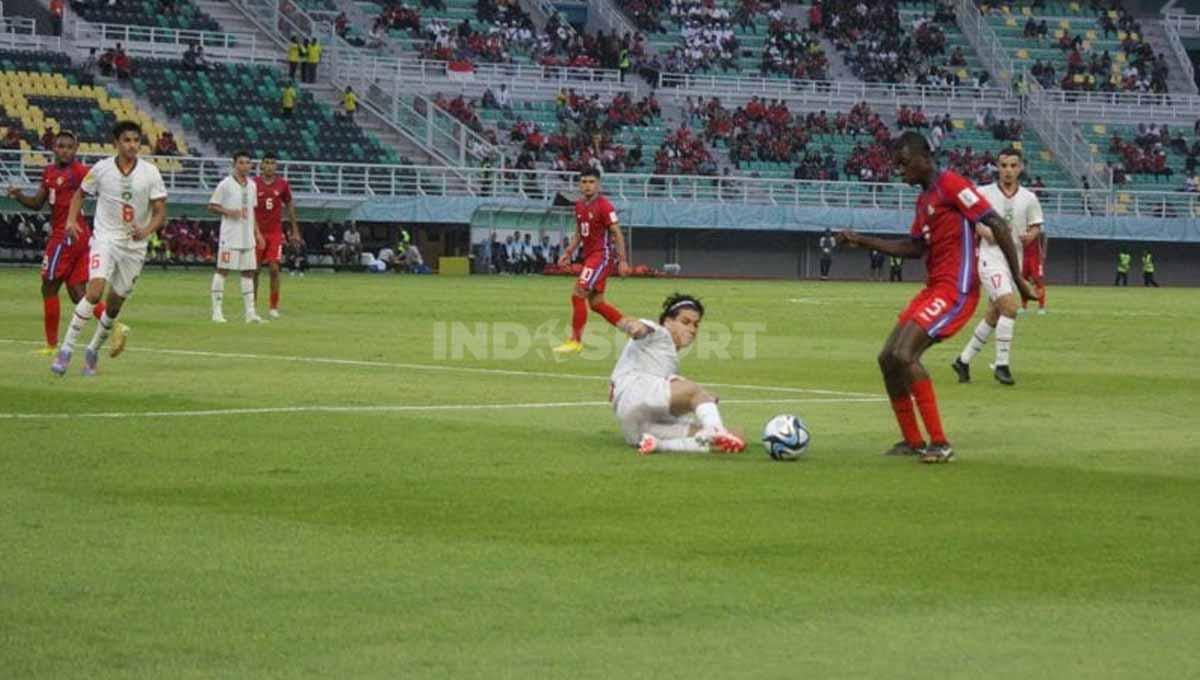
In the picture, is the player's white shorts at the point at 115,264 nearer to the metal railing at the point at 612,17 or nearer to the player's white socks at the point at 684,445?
the player's white socks at the point at 684,445

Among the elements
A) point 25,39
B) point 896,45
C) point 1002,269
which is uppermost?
point 896,45

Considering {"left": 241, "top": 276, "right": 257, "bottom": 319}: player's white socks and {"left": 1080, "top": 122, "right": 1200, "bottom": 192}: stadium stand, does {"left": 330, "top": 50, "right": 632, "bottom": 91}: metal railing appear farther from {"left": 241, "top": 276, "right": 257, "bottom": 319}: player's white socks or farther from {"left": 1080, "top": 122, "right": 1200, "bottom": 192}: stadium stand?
{"left": 241, "top": 276, "right": 257, "bottom": 319}: player's white socks

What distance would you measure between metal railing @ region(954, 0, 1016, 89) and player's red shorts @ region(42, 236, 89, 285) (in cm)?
6862

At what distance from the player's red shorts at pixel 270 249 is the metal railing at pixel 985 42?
58219 millimetres

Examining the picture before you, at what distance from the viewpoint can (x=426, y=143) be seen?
74.3 meters

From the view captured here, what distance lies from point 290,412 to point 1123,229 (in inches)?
2627

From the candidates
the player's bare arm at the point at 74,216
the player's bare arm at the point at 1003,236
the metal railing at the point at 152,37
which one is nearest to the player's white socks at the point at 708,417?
the player's bare arm at the point at 1003,236

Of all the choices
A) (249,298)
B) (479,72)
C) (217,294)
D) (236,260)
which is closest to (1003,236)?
(249,298)

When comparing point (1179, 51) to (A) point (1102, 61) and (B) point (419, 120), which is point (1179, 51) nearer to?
(A) point (1102, 61)

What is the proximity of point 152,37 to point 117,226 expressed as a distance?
51.9m

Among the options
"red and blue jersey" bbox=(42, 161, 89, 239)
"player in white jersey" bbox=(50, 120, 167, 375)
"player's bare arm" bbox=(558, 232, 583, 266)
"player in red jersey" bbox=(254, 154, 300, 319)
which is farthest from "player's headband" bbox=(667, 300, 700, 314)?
"player in red jersey" bbox=(254, 154, 300, 319)

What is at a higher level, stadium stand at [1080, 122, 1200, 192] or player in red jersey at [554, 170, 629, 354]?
stadium stand at [1080, 122, 1200, 192]

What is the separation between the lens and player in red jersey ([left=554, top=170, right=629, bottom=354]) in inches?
1132

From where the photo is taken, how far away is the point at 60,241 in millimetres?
25422
